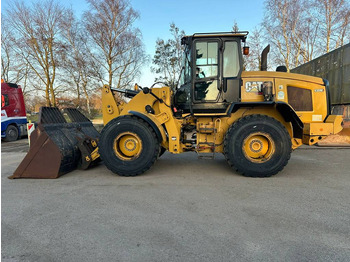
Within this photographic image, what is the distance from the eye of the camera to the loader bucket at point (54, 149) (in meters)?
4.29

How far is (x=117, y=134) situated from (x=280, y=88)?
343cm

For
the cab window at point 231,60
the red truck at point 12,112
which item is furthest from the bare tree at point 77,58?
the cab window at point 231,60

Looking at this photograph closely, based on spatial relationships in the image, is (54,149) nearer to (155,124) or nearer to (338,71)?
(155,124)

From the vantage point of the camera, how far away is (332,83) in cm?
877

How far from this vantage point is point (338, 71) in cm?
843

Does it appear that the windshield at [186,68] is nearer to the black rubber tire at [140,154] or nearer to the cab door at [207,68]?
the cab door at [207,68]

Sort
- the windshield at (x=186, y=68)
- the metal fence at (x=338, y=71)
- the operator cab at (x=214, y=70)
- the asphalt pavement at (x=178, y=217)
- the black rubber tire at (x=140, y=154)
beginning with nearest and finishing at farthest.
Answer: the asphalt pavement at (x=178, y=217) → the black rubber tire at (x=140, y=154) → the operator cab at (x=214, y=70) → the windshield at (x=186, y=68) → the metal fence at (x=338, y=71)

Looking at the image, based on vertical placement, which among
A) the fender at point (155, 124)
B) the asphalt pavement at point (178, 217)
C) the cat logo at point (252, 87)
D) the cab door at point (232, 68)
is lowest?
the asphalt pavement at point (178, 217)

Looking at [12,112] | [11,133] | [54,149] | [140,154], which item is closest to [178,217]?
[140,154]

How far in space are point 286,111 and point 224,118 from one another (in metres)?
1.22

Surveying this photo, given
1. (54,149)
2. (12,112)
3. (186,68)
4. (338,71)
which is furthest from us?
(12,112)

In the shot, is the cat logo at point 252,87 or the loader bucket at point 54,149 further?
the cat logo at point 252,87

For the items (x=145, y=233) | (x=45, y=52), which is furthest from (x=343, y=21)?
(x=45, y=52)

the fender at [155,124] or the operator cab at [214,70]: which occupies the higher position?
the operator cab at [214,70]
